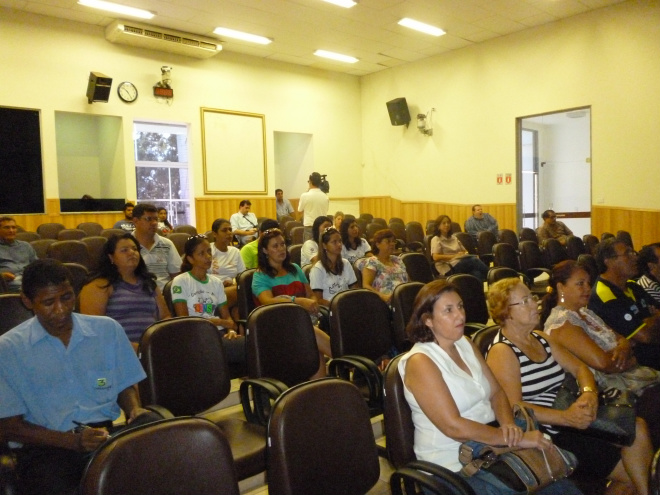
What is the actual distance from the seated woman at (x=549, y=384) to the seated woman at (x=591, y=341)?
0.17m

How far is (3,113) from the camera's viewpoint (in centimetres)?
782

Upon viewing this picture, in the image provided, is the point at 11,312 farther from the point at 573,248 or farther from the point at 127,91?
the point at 127,91

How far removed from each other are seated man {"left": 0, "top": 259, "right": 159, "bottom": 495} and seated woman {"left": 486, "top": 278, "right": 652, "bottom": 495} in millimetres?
1444

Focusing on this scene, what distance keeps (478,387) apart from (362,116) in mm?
11269

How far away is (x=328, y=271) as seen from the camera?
157 inches

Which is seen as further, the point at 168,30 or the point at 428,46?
the point at 428,46

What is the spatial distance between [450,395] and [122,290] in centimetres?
193

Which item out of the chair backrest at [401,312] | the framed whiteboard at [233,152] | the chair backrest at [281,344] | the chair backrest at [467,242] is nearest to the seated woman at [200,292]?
the chair backrest at [281,344]

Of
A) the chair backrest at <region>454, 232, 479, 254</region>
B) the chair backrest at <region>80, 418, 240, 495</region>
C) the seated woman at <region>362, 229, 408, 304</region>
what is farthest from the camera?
the chair backrest at <region>454, 232, 479, 254</region>

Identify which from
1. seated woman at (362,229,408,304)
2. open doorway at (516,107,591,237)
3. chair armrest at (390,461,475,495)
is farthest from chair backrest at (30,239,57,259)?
open doorway at (516,107,591,237)

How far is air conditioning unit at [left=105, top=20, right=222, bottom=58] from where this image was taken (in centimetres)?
834

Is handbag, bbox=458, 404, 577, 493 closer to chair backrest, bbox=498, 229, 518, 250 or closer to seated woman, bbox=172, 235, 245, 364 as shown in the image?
seated woman, bbox=172, 235, 245, 364

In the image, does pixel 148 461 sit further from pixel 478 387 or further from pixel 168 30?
pixel 168 30

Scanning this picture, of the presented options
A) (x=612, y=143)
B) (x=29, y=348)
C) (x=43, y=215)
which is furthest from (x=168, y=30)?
(x=29, y=348)
